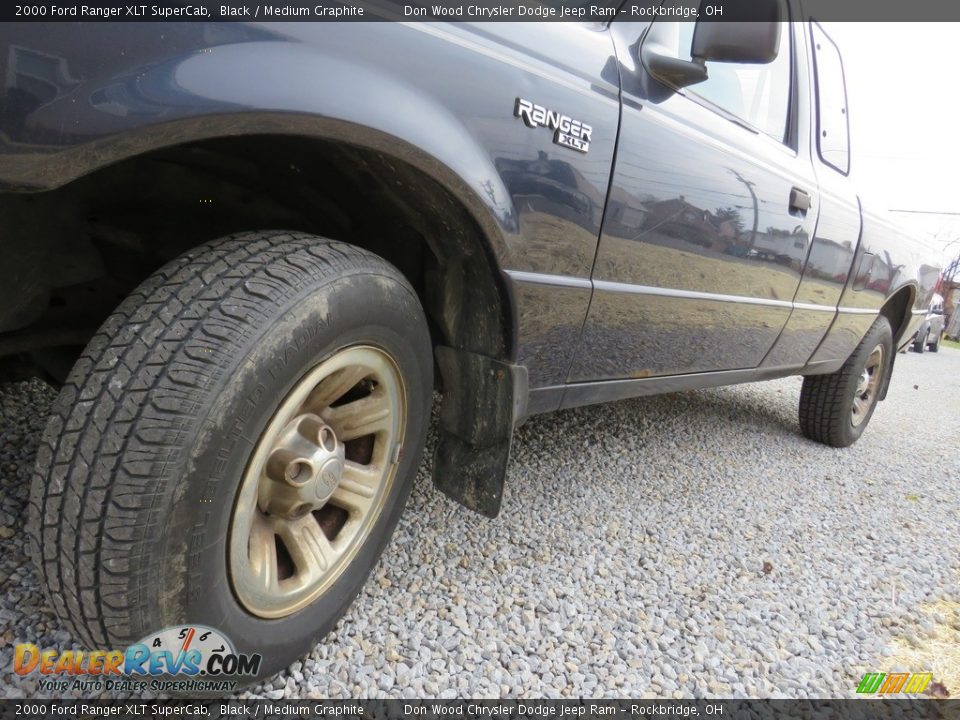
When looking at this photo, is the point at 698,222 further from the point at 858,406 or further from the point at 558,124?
the point at 858,406

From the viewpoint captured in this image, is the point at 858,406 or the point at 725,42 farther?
the point at 858,406

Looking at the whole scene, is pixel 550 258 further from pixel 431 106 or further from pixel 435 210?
pixel 431 106

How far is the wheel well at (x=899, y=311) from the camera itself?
3.68 metres

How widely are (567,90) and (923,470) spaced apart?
3336 millimetres

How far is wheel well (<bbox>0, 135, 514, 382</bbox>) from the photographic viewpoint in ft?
3.57

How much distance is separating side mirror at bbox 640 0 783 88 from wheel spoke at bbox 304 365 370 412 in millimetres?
1151

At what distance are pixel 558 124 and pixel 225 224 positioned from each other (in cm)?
83

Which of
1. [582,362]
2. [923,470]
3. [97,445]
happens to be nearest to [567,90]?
[582,362]

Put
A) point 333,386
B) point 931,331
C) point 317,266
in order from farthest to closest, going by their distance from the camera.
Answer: point 931,331, point 333,386, point 317,266

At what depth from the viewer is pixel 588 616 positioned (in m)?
1.56

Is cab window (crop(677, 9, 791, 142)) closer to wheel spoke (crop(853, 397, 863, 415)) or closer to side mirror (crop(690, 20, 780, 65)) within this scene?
side mirror (crop(690, 20, 780, 65))

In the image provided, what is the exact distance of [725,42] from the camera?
1.52 meters

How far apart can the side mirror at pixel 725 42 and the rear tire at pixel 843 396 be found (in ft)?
8.15

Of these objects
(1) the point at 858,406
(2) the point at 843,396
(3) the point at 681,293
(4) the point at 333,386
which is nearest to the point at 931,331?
(1) the point at 858,406
